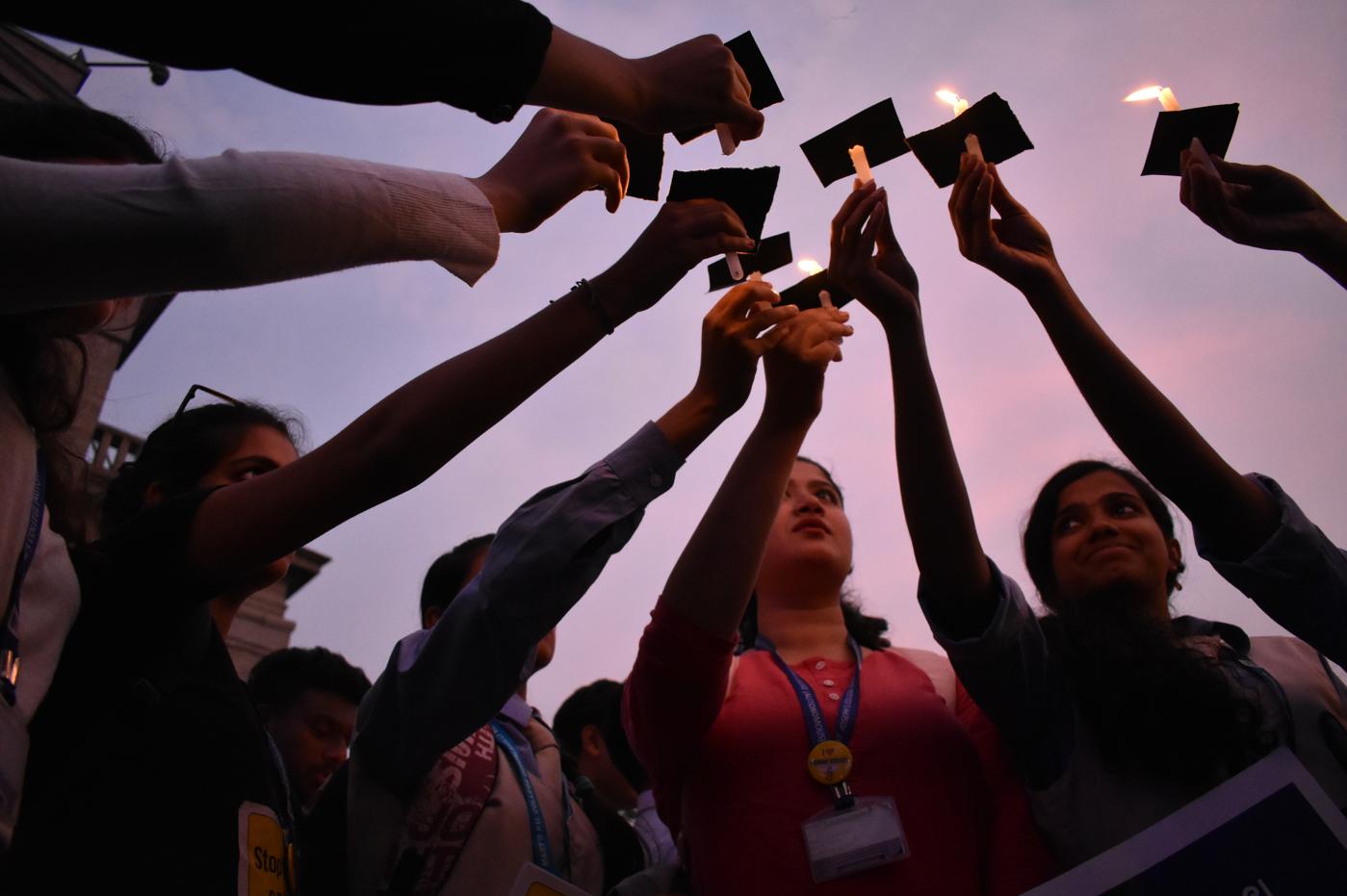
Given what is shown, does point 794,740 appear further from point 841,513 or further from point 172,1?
point 172,1

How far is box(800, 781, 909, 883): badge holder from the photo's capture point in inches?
78.6

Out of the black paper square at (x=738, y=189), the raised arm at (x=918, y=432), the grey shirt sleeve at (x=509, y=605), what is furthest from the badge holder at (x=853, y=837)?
the black paper square at (x=738, y=189)

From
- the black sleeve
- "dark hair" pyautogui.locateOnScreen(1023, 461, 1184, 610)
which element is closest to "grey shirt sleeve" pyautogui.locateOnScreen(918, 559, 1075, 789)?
"dark hair" pyautogui.locateOnScreen(1023, 461, 1184, 610)

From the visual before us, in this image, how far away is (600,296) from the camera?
164 centimetres

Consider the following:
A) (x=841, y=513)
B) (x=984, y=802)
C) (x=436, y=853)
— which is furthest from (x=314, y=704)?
(x=984, y=802)

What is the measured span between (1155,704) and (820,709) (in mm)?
761

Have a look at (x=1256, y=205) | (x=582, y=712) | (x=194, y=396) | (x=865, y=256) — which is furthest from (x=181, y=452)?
(x=582, y=712)

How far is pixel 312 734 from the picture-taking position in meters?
3.95

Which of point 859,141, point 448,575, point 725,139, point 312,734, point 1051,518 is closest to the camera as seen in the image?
point 725,139

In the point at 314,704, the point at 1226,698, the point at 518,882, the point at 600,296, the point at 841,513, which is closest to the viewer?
the point at 600,296

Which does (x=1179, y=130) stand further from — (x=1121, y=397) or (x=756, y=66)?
(x=756, y=66)

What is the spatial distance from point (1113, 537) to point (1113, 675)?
2.22ft

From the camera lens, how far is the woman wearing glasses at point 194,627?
1.42 m

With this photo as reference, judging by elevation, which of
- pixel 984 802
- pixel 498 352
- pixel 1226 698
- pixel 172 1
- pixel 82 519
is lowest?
pixel 984 802
